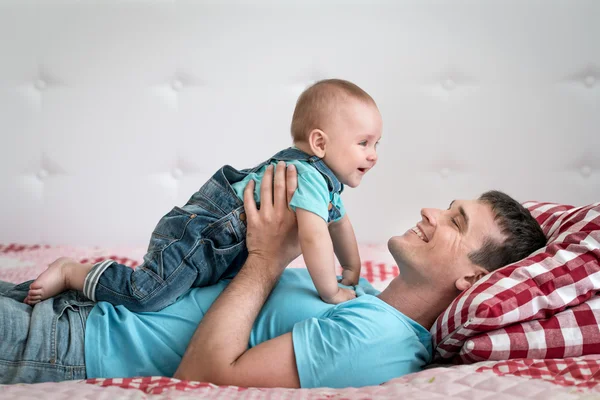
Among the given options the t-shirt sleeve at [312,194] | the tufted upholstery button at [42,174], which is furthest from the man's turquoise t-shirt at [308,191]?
the tufted upholstery button at [42,174]

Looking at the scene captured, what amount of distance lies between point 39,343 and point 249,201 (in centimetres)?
54

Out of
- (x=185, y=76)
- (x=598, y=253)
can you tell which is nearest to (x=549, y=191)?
(x=598, y=253)

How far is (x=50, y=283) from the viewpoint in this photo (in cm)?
139

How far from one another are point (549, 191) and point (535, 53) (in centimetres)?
53

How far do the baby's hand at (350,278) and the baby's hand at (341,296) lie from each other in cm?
13

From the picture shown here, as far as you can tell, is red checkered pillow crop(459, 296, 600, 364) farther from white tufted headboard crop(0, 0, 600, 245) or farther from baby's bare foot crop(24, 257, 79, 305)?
white tufted headboard crop(0, 0, 600, 245)

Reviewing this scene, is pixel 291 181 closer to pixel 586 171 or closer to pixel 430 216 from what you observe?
pixel 430 216

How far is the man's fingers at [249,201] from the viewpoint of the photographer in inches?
55.7

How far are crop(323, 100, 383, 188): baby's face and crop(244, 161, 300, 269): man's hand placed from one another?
12 centimetres

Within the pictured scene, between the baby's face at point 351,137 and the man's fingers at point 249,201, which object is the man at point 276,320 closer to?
the man's fingers at point 249,201

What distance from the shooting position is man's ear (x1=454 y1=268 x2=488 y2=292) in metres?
1.38

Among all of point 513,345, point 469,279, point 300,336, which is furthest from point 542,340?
point 300,336

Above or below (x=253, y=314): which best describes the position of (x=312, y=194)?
above

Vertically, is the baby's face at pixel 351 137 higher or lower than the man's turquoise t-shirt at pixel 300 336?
higher
